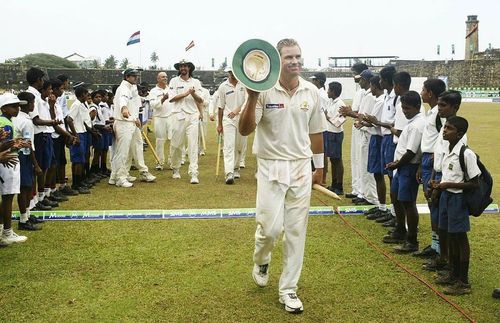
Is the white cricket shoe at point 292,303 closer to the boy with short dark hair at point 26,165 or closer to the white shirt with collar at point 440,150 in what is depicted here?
the white shirt with collar at point 440,150

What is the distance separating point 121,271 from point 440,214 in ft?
10.8

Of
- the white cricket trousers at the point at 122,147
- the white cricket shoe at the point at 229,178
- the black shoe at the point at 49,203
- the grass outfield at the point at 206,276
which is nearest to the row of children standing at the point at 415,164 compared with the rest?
the grass outfield at the point at 206,276

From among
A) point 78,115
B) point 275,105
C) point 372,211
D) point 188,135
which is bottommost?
point 372,211

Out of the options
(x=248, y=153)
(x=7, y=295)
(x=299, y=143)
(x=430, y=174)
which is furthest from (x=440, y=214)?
(x=248, y=153)

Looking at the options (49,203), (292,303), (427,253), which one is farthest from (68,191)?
(427,253)

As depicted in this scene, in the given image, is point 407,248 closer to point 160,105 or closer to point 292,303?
point 292,303

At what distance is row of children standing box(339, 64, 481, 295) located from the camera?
4.84 meters

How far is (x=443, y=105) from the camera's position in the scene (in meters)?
5.22

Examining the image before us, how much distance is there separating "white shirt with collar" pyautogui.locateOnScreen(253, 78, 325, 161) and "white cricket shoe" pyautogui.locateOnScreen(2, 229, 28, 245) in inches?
138

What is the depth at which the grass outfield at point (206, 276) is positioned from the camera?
4379 mm

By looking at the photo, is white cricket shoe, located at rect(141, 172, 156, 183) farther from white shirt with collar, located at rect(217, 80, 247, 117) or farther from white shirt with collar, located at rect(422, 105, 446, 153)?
white shirt with collar, located at rect(422, 105, 446, 153)

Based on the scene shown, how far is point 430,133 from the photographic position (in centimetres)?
564

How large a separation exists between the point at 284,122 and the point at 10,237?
3.88 metres

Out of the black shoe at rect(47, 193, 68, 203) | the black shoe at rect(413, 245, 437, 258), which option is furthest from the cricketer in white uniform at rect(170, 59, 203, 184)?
the black shoe at rect(413, 245, 437, 258)
